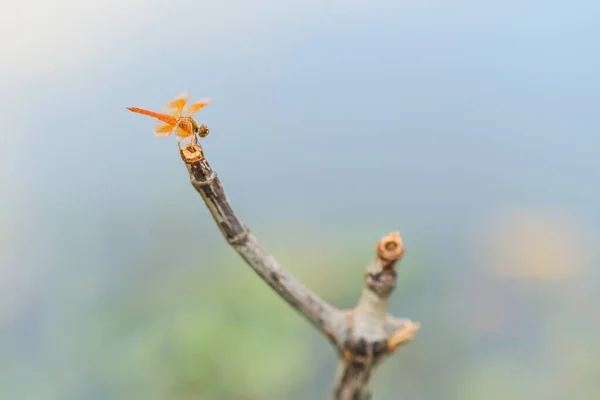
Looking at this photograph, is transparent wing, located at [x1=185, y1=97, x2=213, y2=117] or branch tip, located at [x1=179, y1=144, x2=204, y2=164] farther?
transparent wing, located at [x1=185, y1=97, x2=213, y2=117]

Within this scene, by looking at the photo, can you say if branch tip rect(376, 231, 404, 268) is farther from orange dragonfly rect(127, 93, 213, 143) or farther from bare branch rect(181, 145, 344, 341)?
orange dragonfly rect(127, 93, 213, 143)

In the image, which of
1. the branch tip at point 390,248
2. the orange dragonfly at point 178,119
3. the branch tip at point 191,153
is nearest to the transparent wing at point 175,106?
the orange dragonfly at point 178,119

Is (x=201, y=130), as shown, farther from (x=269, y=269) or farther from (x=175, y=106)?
(x=269, y=269)

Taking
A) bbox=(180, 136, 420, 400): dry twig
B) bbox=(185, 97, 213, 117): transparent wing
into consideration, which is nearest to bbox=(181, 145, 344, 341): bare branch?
bbox=(180, 136, 420, 400): dry twig

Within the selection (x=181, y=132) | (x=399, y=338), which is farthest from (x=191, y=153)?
(x=399, y=338)

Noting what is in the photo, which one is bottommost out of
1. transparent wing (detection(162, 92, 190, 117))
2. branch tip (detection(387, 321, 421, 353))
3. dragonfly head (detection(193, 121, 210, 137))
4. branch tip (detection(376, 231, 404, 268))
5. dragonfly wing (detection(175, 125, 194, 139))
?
branch tip (detection(387, 321, 421, 353))

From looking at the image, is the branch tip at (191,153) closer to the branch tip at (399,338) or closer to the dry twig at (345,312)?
the dry twig at (345,312)
